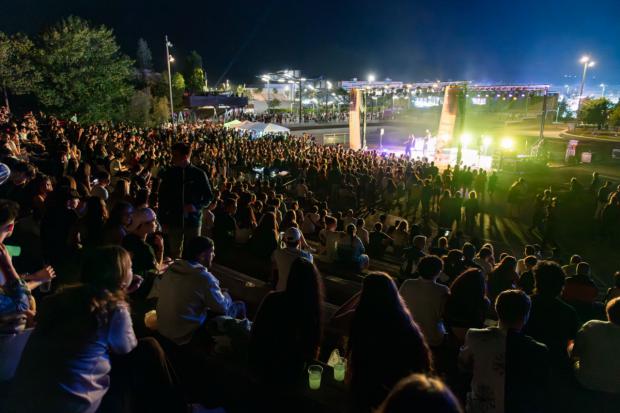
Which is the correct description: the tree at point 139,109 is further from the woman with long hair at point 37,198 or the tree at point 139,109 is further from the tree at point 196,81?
the tree at point 196,81

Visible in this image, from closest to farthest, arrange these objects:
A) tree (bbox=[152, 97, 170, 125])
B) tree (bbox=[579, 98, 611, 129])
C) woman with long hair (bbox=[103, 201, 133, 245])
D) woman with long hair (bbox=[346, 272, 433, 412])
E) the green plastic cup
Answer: woman with long hair (bbox=[346, 272, 433, 412])
the green plastic cup
woman with long hair (bbox=[103, 201, 133, 245])
tree (bbox=[152, 97, 170, 125])
tree (bbox=[579, 98, 611, 129])

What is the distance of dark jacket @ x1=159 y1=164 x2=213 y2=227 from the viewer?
5188 mm

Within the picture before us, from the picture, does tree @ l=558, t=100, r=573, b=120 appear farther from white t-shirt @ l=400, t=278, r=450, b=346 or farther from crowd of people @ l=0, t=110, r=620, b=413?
white t-shirt @ l=400, t=278, r=450, b=346

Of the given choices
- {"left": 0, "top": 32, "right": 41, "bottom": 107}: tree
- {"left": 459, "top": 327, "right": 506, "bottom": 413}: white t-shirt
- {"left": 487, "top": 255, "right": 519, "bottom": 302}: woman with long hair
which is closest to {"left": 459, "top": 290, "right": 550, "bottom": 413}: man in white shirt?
{"left": 459, "top": 327, "right": 506, "bottom": 413}: white t-shirt

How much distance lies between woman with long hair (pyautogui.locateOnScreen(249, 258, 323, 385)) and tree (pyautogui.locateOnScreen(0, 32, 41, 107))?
29.8 meters

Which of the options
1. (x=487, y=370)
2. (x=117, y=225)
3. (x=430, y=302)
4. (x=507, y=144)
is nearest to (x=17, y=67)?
(x=117, y=225)

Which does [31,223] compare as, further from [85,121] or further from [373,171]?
[85,121]

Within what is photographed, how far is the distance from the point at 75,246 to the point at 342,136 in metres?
42.0

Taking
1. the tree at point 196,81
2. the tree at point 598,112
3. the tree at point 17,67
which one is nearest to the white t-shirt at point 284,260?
the tree at point 17,67

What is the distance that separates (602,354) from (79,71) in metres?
31.8

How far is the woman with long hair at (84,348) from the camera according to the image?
2.14 meters

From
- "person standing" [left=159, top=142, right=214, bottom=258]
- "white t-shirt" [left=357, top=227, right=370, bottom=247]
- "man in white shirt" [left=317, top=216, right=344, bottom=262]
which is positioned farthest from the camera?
"white t-shirt" [left=357, top=227, right=370, bottom=247]

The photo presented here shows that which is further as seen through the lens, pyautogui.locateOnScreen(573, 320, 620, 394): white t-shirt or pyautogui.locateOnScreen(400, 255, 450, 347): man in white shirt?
pyautogui.locateOnScreen(400, 255, 450, 347): man in white shirt

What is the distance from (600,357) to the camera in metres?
3.23
